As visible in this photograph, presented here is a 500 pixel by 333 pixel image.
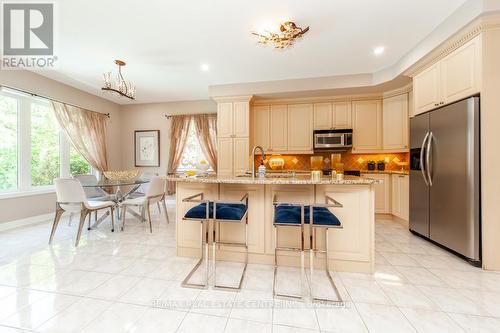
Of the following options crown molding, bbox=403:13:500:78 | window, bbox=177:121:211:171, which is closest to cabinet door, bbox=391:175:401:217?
crown molding, bbox=403:13:500:78

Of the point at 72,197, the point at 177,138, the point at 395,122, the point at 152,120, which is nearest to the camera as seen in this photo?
the point at 72,197

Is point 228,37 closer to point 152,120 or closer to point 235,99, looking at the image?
point 235,99

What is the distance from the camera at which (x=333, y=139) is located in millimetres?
4289

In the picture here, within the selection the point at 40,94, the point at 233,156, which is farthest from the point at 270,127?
the point at 40,94

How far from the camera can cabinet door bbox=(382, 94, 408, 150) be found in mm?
3895

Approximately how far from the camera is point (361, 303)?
1689 mm

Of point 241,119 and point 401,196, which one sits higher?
point 241,119

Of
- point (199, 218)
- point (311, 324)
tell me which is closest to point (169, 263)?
point (199, 218)

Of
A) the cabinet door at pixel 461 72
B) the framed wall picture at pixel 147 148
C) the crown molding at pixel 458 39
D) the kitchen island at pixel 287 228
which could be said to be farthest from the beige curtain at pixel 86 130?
the cabinet door at pixel 461 72

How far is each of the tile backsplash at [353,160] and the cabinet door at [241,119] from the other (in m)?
0.81

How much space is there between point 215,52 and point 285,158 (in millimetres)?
2763

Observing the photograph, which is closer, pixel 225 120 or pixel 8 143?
pixel 8 143

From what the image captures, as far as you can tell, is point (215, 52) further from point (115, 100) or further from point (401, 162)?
point (401, 162)

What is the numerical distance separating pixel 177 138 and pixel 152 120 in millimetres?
927
